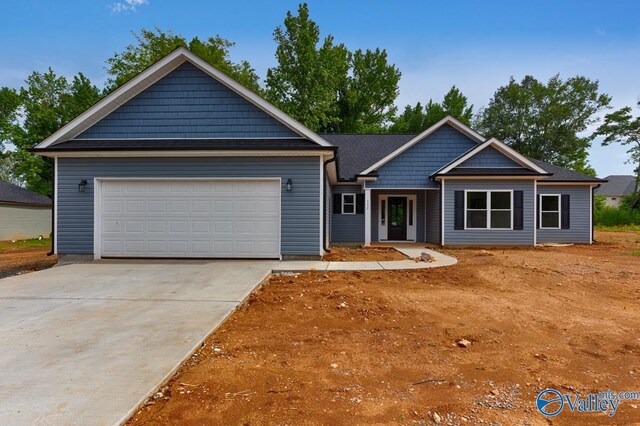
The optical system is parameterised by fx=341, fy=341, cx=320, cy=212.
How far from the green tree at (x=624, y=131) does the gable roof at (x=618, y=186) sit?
21.7 metres

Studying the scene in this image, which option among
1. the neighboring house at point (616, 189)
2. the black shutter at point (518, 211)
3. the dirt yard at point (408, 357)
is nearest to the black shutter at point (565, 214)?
the black shutter at point (518, 211)

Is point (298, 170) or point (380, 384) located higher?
point (298, 170)

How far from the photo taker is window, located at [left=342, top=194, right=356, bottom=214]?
14.9m

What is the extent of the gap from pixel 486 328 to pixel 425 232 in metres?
11.2

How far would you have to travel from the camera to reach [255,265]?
8531mm

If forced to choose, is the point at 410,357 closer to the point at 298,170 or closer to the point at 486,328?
the point at 486,328

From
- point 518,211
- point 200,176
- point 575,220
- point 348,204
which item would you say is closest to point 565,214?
point 575,220

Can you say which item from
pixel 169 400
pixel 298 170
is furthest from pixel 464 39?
pixel 169 400

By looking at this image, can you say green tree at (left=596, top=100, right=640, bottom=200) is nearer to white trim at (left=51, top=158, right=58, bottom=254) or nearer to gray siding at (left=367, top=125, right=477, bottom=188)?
gray siding at (left=367, top=125, right=477, bottom=188)

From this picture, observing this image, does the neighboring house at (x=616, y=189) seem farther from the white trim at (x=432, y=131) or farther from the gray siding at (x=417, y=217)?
the gray siding at (x=417, y=217)

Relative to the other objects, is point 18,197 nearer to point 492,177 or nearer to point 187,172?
point 187,172

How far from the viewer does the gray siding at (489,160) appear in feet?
43.4

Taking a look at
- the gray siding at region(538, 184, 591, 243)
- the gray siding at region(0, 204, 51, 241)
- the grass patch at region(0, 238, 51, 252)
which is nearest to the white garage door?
the grass patch at region(0, 238, 51, 252)

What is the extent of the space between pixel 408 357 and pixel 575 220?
15356mm
